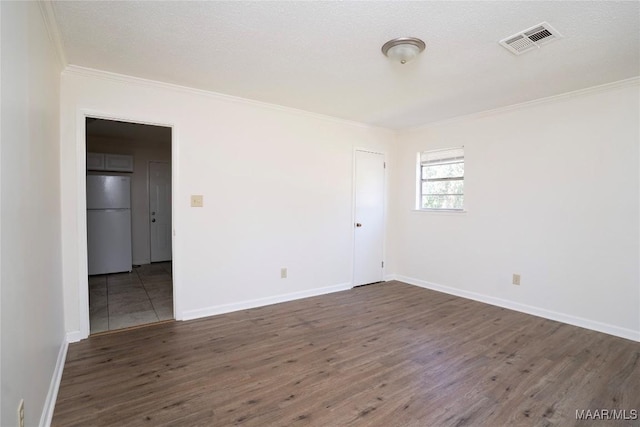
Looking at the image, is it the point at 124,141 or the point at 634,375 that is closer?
the point at 634,375

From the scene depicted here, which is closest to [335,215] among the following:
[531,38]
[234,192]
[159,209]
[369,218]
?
[369,218]

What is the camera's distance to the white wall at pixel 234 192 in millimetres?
2846

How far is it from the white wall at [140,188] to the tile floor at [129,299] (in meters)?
0.75

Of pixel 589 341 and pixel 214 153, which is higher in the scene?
pixel 214 153

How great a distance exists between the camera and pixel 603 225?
10.3 ft

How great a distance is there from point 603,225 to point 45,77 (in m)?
4.85

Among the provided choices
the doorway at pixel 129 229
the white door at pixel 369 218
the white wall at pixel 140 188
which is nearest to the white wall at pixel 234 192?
the white door at pixel 369 218

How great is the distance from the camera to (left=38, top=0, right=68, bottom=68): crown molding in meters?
1.90

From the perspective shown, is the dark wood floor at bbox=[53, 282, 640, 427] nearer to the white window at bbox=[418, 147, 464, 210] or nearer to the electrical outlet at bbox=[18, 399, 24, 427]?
the electrical outlet at bbox=[18, 399, 24, 427]

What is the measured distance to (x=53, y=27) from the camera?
2131mm

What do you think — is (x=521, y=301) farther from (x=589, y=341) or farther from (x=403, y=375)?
(x=403, y=375)

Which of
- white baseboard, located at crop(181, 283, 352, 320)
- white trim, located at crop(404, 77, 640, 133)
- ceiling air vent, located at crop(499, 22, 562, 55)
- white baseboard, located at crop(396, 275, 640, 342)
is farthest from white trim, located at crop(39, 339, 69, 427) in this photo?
white trim, located at crop(404, 77, 640, 133)

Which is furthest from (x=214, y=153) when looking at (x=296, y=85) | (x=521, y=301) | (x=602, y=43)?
(x=521, y=301)

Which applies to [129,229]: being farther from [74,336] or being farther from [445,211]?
[445,211]
